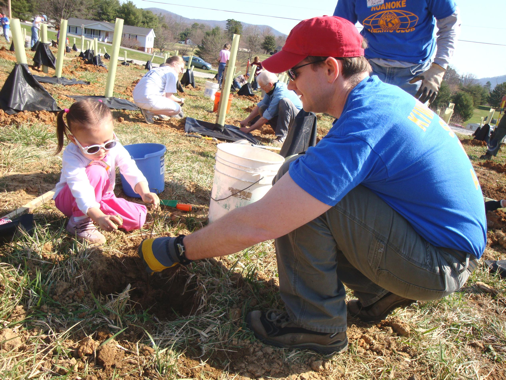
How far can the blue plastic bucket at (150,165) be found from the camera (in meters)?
2.55

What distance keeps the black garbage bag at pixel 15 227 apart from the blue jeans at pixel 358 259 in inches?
56.1

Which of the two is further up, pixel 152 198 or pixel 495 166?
pixel 495 166

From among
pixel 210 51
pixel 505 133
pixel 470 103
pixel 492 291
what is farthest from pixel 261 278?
pixel 210 51

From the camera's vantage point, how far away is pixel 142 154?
2.88 metres

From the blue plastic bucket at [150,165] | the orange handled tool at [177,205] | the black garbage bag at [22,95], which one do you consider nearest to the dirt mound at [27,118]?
the black garbage bag at [22,95]

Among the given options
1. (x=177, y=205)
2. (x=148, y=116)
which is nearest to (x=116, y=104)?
(x=148, y=116)

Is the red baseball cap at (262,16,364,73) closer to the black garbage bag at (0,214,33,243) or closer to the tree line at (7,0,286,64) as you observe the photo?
the black garbage bag at (0,214,33,243)

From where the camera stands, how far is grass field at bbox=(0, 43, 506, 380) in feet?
4.43

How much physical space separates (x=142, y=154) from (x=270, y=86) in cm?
323

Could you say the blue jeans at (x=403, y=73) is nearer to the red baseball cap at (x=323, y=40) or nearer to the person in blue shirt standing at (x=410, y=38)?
the person in blue shirt standing at (x=410, y=38)

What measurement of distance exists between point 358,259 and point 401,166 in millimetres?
426

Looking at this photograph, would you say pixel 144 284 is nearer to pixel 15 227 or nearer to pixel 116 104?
pixel 15 227

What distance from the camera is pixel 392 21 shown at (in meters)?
2.71

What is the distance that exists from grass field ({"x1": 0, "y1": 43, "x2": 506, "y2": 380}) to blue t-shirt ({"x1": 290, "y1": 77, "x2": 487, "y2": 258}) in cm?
69
